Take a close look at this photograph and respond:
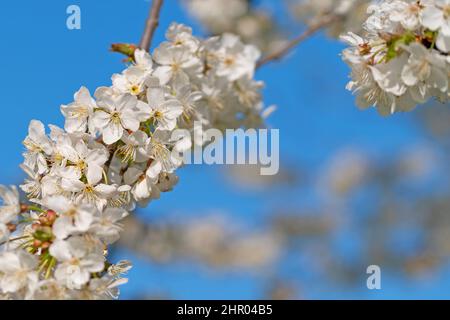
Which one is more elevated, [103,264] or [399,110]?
→ [399,110]

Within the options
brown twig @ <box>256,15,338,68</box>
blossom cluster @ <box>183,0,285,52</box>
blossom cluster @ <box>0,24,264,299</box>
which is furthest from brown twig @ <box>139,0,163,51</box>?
blossom cluster @ <box>183,0,285,52</box>

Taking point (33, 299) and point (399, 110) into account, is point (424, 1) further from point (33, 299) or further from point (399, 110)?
point (33, 299)

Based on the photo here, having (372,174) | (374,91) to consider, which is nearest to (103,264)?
(374,91)

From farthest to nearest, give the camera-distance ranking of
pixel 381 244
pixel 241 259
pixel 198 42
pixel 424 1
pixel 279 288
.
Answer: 1. pixel 241 259
2. pixel 381 244
3. pixel 279 288
4. pixel 198 42
5. pixel 424 1

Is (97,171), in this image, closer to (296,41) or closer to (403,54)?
(403,54)

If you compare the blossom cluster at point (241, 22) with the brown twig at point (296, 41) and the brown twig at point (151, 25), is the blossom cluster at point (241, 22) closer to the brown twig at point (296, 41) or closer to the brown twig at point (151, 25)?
the brown twig at point (296, 41)

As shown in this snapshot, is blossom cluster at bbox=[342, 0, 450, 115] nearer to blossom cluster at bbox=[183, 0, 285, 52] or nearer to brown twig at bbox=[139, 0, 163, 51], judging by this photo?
brown twig at bbox=[139, 0, 163, 51]
